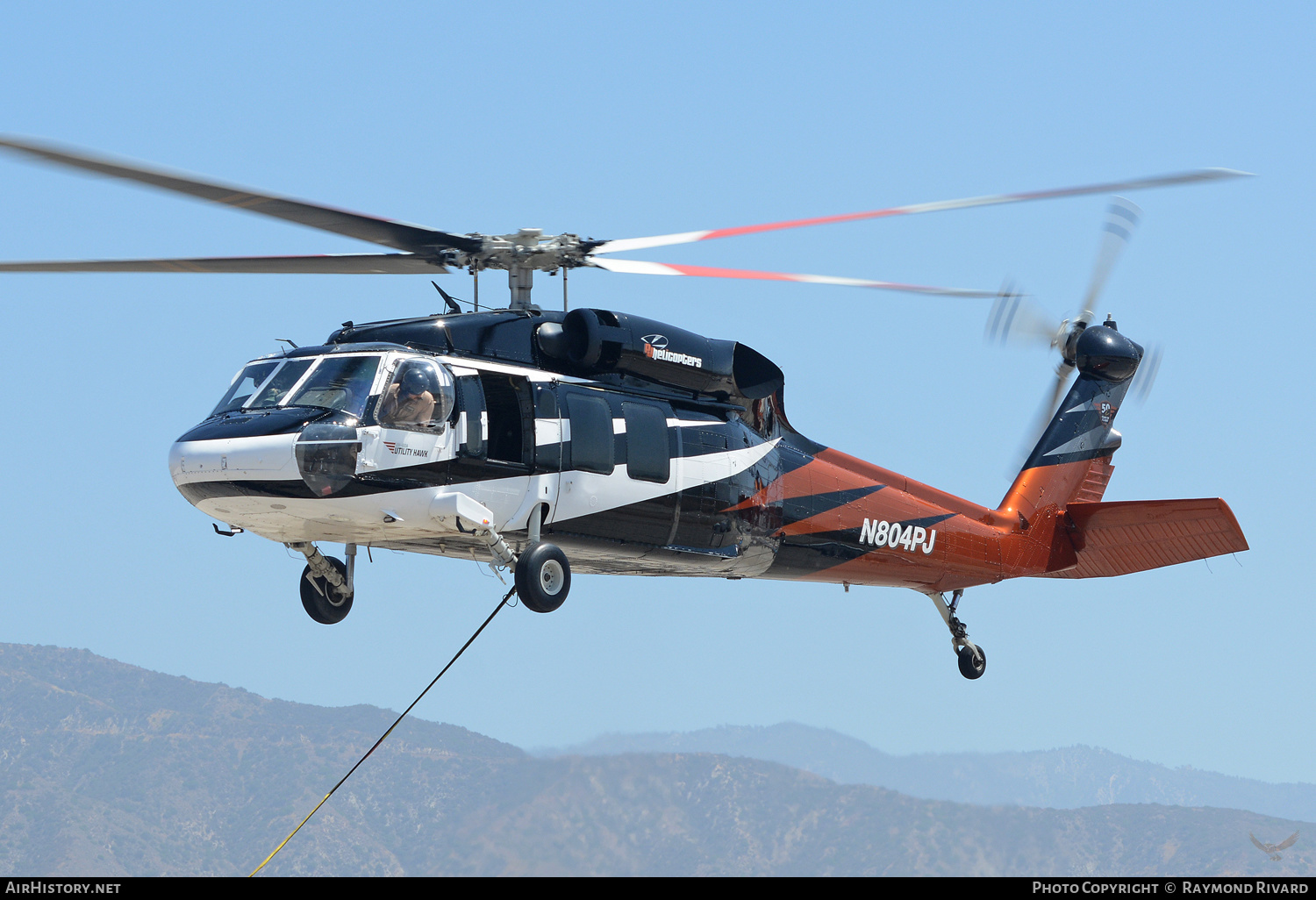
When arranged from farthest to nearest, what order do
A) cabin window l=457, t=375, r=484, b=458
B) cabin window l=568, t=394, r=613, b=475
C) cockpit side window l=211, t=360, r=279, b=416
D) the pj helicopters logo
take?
the pj helicopters logo, cabin window l=568, t=394, r=613, b=475, cabin window l=457, t=375, r=484, b=458, cockpit side window l=211, t=360, r=279, b=416

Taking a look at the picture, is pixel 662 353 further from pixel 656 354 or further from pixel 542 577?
pixel 542 577

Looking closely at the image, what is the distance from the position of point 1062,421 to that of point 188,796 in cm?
9788

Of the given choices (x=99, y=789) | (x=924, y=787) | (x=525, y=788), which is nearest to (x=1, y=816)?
(x=99, y=789)

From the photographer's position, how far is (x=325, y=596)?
1466cm

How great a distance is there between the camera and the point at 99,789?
11675 centimetres

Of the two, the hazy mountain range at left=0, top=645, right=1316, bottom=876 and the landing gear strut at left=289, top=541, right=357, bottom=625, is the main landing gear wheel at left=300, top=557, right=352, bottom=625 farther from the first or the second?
the hazy mountain range at left=0, top=645, right=1316, bottom=876

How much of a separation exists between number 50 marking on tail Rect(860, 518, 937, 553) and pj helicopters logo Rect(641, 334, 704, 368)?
358 cm

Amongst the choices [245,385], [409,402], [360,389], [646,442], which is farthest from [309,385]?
[646,442]

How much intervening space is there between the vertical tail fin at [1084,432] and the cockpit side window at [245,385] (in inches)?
420

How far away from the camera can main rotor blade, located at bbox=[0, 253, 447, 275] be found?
1352 centimetres

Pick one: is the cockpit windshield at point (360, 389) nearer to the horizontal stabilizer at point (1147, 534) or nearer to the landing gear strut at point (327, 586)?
the landing gear strut at point (327, 586)

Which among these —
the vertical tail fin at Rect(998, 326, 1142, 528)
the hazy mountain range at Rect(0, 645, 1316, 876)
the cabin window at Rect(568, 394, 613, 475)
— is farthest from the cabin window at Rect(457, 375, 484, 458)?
the hazy mountain range at Rect(0, 645, 1316, 876)

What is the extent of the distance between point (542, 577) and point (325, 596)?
8.07 feet
